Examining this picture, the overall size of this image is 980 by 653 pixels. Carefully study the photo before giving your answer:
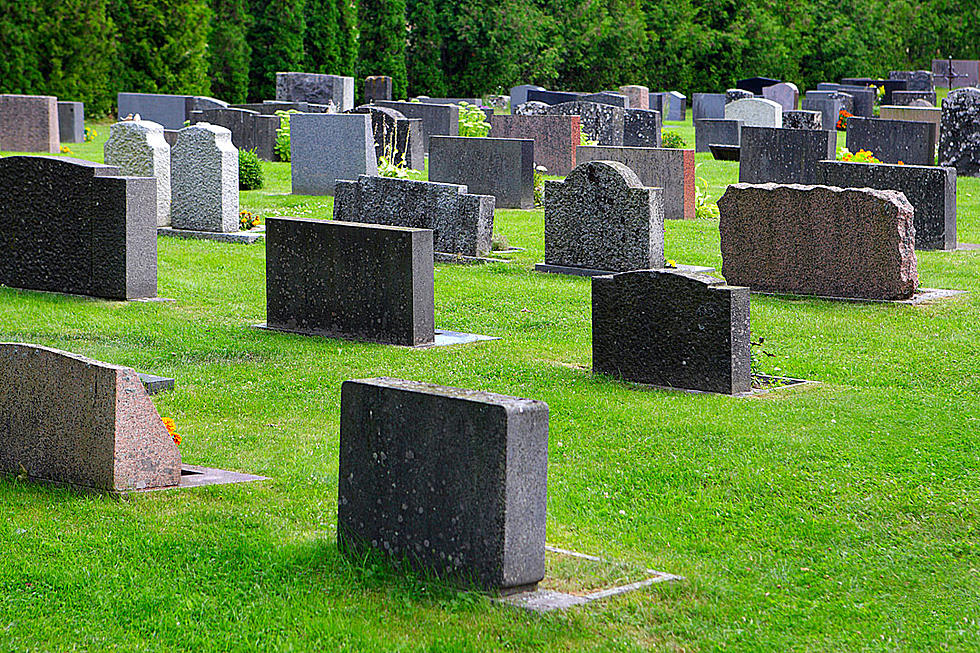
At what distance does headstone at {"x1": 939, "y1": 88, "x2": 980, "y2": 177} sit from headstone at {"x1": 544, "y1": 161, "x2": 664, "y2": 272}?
41.3 feet

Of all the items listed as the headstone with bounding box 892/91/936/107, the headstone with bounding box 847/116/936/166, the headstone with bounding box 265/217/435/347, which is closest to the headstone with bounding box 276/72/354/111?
the headstone with bounding box 847/116/936/166

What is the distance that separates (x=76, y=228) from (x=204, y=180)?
4254 millimetres

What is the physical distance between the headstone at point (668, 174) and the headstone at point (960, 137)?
7.61m

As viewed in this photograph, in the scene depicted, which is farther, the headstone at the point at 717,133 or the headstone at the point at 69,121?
the headstone at the point at 717,133

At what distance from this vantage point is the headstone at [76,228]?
38.9ft

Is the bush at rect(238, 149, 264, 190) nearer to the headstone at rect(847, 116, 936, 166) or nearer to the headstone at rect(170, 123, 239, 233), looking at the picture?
the headstone at rect(170, 123, 239, 233)

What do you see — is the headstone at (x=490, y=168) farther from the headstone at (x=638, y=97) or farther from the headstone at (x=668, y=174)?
the headstone at (x=638, y=97)

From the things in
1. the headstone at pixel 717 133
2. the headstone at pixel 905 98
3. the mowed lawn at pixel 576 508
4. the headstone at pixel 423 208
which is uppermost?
the headstone at pixel 905 98

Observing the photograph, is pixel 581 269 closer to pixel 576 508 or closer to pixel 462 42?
pixel 576 508

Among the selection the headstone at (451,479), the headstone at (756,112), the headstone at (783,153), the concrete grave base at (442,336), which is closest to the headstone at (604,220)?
the concrete grave base at (442,336)

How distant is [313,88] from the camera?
34.7 meters

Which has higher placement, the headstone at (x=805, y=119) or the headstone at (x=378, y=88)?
the headstone at (x=378, y=88)

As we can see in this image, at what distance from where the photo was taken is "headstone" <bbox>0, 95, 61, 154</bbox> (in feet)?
79.9

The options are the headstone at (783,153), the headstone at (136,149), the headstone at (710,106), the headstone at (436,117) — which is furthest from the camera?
the headstone at (710,106)
